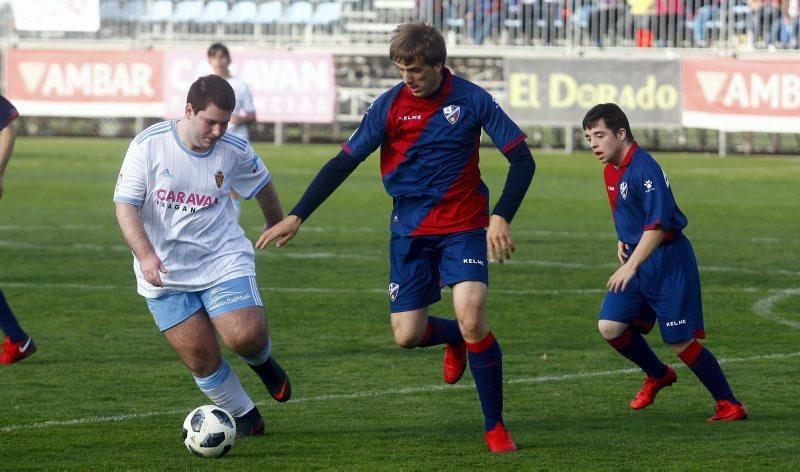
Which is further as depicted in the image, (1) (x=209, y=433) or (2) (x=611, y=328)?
(2) (x=611, y=328)

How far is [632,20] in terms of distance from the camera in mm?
29453

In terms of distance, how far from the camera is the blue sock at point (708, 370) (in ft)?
23.7

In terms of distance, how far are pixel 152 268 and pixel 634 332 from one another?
2.64 m

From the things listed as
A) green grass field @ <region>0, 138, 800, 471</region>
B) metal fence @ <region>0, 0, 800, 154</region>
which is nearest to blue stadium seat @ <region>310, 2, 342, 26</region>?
metal fence @ <region>0, 0, 800, 154</region>

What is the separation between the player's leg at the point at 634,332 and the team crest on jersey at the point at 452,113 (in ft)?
4.43

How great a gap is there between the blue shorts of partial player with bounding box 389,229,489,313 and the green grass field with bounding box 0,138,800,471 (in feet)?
2.18

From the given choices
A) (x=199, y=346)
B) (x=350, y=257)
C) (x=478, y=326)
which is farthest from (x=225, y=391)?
(x=350, y=257)

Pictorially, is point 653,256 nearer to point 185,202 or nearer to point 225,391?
point 225,391

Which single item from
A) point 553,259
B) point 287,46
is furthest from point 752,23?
point 553,259

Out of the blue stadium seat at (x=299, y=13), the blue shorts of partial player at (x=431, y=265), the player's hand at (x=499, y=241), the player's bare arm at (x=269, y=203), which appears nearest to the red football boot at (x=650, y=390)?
the blue shorts of partial player at (x=431, y=265)

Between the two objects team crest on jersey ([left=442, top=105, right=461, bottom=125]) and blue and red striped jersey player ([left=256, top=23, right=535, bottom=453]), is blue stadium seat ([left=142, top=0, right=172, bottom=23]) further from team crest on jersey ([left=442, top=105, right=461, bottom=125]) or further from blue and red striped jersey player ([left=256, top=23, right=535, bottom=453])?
team crest on jersey ([left=442, top=105, right=461, bottom=125])

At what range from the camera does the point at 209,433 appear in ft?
20.9

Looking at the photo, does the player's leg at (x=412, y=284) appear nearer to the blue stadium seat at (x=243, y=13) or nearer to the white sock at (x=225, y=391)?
the white sock at (x=225, y=391)

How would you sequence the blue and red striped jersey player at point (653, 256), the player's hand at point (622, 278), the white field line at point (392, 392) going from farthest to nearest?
the white field line at point (392, 392), the blue and red striped jersey player at point (653, 256), the player's hand at point (622, 278)
